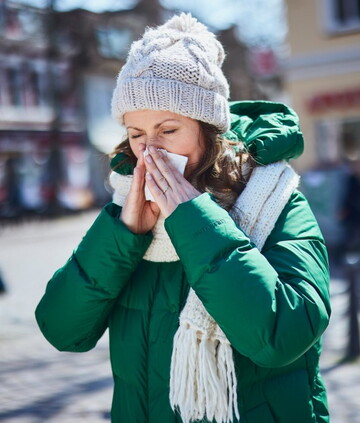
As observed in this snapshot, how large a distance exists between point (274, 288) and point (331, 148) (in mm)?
14661

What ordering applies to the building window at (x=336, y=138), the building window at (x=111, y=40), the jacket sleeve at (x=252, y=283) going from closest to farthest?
the jacket sleeve at (x=252, y=283) → the building window at (x=336, y=138) → the building window at (x=111, y=40)

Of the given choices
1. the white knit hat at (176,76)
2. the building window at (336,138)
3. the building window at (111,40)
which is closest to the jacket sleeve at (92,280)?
the white knit hat at (176,76)

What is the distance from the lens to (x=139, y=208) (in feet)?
6.63

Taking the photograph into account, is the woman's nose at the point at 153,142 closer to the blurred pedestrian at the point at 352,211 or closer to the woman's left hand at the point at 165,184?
the woman's left hand at the point at 165,184

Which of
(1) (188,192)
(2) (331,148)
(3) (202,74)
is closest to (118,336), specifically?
(1) (188,192)

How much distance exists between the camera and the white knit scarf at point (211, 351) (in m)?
1.85

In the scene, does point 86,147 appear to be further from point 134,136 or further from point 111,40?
point 134,136

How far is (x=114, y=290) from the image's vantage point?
1.99 m

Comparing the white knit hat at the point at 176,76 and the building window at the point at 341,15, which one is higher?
the building window at the point at 341,15

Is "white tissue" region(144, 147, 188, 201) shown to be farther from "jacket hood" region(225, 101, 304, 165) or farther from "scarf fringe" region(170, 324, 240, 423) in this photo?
"scarf fringe" region(170, 324, 240, 423)

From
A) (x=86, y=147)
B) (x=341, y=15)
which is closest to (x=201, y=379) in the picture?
(x=341, y=15)

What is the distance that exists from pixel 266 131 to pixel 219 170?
0.68 ft

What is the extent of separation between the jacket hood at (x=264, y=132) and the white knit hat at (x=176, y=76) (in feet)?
0.36

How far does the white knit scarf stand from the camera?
1847mm
